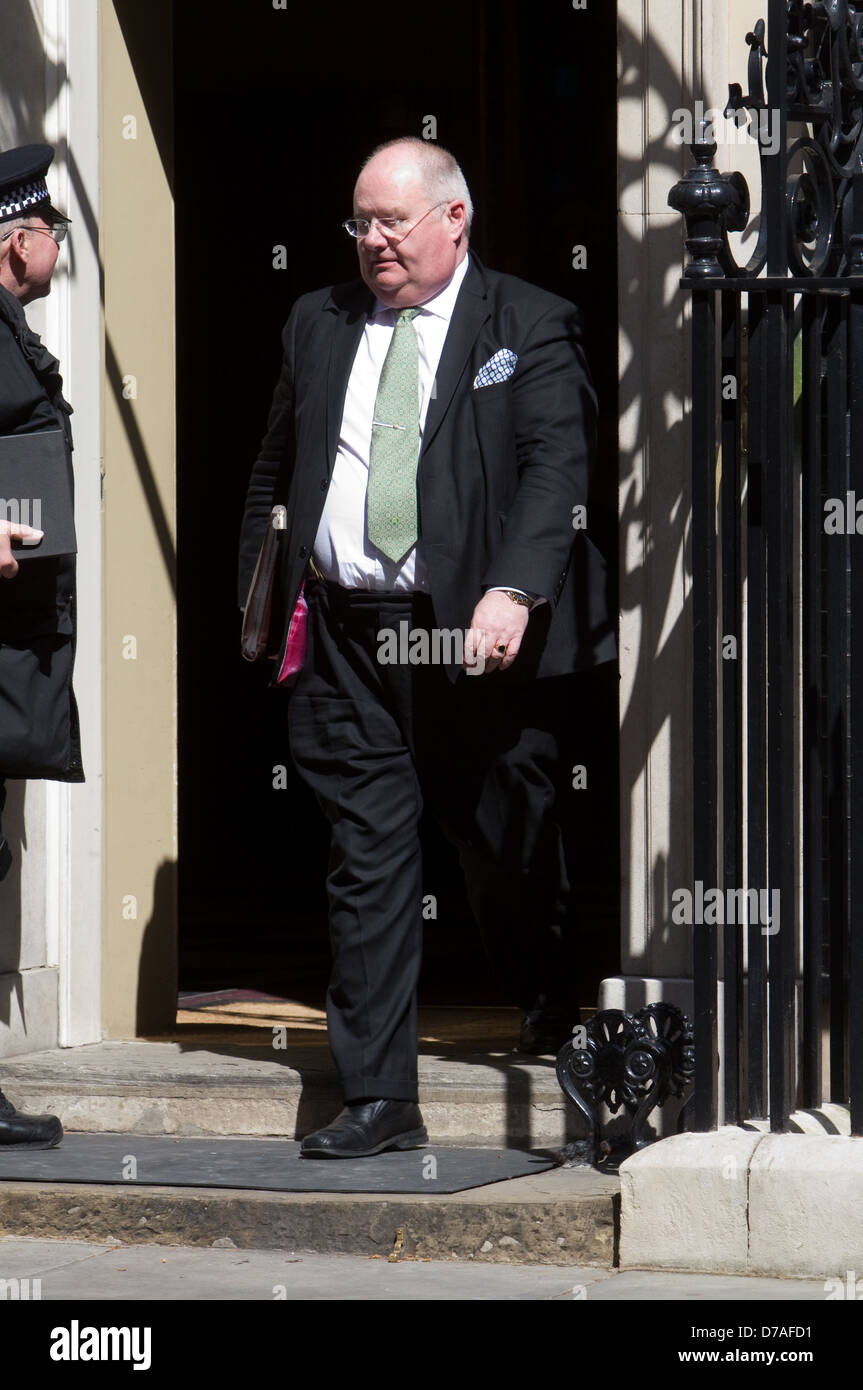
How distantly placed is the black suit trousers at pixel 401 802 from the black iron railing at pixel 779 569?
0.71 metres

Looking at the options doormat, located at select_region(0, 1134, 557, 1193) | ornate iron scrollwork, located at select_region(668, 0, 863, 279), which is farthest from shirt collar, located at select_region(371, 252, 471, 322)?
doormat, located at select_region(0, 1134, 557, 1193)

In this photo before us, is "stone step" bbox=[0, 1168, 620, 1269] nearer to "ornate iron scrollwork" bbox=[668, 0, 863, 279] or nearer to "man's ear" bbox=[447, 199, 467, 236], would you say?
"ornate iron scrollwork" bbox=[668, 0, 863, 279]

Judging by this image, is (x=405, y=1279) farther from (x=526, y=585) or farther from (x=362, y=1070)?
(x=526, y=585)

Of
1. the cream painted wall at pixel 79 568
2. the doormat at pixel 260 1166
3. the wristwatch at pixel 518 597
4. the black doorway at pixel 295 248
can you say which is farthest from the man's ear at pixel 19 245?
the black doorway at pixel 295 248

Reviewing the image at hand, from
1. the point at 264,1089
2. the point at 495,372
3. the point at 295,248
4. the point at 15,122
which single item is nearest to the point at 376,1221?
the point at 264,1089

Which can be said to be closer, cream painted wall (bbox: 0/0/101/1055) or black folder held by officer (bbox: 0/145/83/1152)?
black folder held by officer (bbox: 0/145/83/1152)

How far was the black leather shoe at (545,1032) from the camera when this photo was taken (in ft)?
17.8

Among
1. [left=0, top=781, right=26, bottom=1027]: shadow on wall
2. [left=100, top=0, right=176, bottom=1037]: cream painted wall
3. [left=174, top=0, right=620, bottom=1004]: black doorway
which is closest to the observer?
[left=0, top=781, right=26, bottom=1027]: shadow on wall

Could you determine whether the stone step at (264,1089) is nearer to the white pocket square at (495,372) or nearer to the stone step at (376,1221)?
the stone step at (376,1221)

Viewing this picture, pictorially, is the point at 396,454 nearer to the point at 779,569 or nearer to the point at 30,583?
the point at 30,583

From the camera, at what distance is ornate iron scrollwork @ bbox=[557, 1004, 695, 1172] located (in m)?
4.84

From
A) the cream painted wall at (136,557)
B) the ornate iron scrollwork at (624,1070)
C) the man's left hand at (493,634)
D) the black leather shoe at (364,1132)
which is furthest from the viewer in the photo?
the cream painted wall at (136,557)

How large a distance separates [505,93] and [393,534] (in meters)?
4.56
